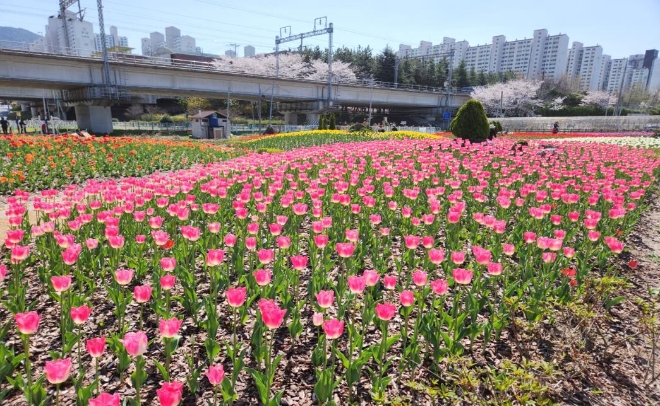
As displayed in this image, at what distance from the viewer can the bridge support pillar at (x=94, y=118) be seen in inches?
1671

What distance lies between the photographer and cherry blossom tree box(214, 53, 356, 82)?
267 ft

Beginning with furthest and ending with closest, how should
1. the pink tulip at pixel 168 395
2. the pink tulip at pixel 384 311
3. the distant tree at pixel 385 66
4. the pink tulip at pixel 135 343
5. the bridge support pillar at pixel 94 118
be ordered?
the distant tree at pixel 385 66 → the bridge support pillar at pixel 94 118 → the pink tulip at pixel 384 311 → the pink tulip at pixel 135 343 → the pink tulip at pixel 168 395

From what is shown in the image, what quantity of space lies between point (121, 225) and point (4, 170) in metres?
8.03

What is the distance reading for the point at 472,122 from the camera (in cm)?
1675

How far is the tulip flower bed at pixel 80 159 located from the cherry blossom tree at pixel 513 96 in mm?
76979

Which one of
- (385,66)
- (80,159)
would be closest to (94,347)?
(80,159)

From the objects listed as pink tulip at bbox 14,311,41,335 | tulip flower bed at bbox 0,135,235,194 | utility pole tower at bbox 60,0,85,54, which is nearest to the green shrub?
tulip flower bed at bbox 0,135,235,194

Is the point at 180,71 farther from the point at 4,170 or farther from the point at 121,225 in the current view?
the point at 121,225

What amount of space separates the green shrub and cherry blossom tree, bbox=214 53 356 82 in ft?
213

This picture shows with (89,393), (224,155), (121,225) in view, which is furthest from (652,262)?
(224,155)

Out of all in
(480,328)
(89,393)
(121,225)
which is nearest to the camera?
(89,393)

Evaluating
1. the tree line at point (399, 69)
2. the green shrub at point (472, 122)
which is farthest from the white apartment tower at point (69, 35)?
the tree line at point (399, 69)

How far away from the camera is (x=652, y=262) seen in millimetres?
5859

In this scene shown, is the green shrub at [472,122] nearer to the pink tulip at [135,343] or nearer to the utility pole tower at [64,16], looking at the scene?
the pink tulip at [135,343]
